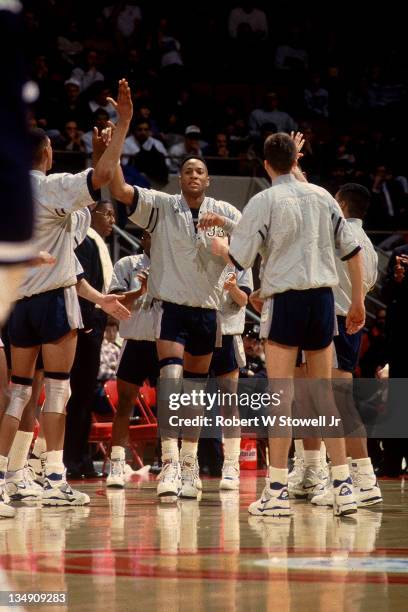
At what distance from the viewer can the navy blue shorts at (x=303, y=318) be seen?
6.48m

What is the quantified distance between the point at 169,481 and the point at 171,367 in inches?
30.4

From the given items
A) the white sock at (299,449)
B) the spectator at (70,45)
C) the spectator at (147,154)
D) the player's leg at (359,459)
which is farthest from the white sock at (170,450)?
the spectator at (70,45)

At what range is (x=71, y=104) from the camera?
1512cm

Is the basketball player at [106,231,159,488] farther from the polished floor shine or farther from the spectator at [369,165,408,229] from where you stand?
the spectator at [369,165,408,229]

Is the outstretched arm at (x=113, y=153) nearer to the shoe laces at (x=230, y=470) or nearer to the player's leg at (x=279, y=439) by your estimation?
the player's leg at (x=279, y=439)

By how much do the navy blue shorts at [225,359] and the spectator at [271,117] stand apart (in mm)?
8214

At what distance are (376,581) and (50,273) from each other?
340 centimetres

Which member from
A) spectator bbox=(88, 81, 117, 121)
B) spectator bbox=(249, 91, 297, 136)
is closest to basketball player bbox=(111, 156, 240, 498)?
spectator bbox=(88, 81, 117, 121)

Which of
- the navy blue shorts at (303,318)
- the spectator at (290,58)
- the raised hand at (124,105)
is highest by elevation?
the spectator at (290,58)

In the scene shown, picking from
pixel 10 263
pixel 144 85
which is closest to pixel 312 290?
pixel 10 263

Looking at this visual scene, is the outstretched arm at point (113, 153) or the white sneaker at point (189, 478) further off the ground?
the outstretched arm at point (113, 153)

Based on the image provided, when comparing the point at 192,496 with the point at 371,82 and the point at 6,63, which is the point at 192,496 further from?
the point at 371,82

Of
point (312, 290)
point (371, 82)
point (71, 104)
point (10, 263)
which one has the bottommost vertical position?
point (10, 263)

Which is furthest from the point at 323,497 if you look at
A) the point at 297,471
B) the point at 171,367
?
the point at 171,367
